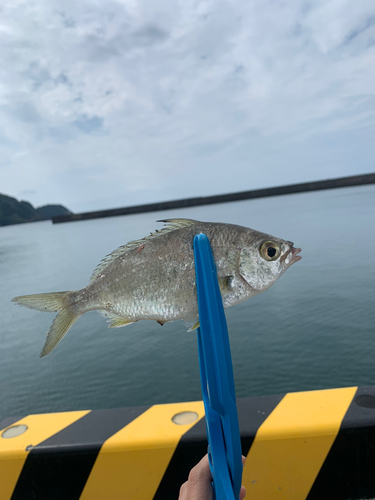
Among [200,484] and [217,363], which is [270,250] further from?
[200,484]

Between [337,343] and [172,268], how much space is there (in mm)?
10377

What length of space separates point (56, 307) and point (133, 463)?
2.71m

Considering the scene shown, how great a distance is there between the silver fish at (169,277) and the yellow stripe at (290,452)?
264 centimetres

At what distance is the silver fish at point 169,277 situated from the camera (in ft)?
3.69

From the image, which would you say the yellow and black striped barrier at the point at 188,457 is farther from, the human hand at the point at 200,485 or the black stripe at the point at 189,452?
the human hand at the point at 200,485

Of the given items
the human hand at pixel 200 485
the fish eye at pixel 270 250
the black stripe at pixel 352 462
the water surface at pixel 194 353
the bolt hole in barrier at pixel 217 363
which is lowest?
the water surface at pixel 194 353

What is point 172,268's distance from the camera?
115 centimetres

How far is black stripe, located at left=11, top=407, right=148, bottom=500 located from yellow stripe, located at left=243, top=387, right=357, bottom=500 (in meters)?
1.45

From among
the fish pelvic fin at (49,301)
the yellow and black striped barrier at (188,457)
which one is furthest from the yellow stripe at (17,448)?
the fish pelvic fin at (49,301)

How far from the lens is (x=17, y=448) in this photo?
11.1 ft

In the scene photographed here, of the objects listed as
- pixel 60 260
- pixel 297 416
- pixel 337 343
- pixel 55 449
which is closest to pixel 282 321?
pixel 337 343

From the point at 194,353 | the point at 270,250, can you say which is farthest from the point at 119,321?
the point at 194,353

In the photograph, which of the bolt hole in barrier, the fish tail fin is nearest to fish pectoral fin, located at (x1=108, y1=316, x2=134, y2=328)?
the fish tail fin

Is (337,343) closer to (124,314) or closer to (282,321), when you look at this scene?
(282,321)
